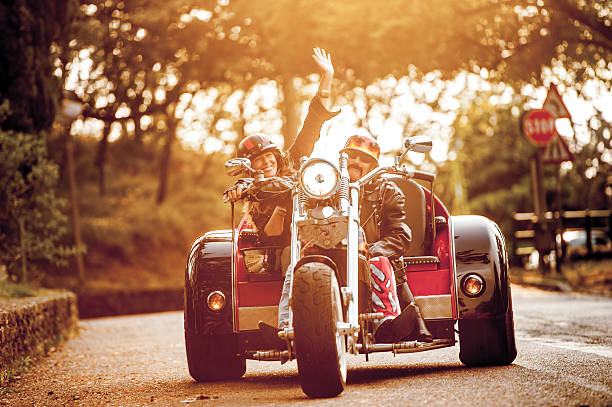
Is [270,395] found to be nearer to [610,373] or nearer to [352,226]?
[352,226]

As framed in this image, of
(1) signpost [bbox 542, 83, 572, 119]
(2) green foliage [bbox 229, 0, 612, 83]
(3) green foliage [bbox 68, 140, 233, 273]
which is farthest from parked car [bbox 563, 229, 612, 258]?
(3) green foliage [bbox 68, 140, 233, 273]

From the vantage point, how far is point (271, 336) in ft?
23.9

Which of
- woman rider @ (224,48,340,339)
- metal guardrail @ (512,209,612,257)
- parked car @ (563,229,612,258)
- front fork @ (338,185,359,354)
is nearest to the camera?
front fork @ (338,185,359,354)

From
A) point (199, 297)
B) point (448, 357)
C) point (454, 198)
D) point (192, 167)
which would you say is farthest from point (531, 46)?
point (454, 198)

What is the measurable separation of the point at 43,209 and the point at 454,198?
139ft

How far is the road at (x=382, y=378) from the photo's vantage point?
597cm

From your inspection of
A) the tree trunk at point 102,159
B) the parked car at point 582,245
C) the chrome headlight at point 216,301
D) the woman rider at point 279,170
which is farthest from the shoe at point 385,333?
the tree trunk at point 102,159

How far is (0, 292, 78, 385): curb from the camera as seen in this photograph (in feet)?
30.8

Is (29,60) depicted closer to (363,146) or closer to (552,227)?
(363,146)

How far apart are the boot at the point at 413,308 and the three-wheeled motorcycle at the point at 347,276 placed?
0.20 ft

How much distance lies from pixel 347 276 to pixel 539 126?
43.1ft

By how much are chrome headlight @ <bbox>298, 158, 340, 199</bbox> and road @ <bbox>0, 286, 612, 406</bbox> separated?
1.17m

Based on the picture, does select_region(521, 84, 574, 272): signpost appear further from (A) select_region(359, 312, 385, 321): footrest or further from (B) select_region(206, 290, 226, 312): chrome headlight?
(A) select_region(359, 312, 385, 321): footrest

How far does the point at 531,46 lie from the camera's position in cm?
1859
